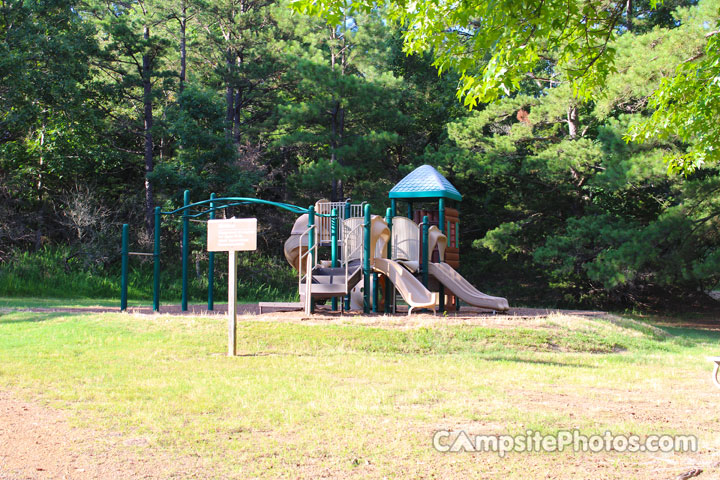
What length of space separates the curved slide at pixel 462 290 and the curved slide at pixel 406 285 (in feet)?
3.04

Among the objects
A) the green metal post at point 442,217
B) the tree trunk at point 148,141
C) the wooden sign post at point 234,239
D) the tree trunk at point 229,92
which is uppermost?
the tree trunk at point 229,92

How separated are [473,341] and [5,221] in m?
19.2

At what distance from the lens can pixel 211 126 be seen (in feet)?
81.3

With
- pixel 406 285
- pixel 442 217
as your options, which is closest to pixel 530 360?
pixel 406 285

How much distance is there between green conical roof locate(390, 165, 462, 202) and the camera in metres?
17.0

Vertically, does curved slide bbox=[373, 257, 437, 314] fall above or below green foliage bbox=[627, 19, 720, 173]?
below

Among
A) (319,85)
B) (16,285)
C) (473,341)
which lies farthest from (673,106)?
(16,285)

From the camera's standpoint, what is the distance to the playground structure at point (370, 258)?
1345 centimetres

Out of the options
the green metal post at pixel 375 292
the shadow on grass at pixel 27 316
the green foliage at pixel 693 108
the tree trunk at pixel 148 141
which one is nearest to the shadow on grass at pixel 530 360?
the green foliage at pixel 693 108

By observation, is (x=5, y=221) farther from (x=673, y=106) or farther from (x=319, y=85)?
(x=673, y=106)

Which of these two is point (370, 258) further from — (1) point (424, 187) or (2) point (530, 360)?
(2) point (530, 360)

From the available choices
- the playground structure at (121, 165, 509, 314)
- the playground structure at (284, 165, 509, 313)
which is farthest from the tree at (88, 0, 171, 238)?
the playground structure at (284, 165, 509, 313)

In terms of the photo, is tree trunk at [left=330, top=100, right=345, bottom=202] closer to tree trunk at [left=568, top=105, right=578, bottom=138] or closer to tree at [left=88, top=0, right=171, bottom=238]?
tree at [left=88, top=0, right=171, bottom=238]

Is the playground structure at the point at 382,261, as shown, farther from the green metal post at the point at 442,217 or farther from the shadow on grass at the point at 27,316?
the shadow on grass at the point at 27,316
